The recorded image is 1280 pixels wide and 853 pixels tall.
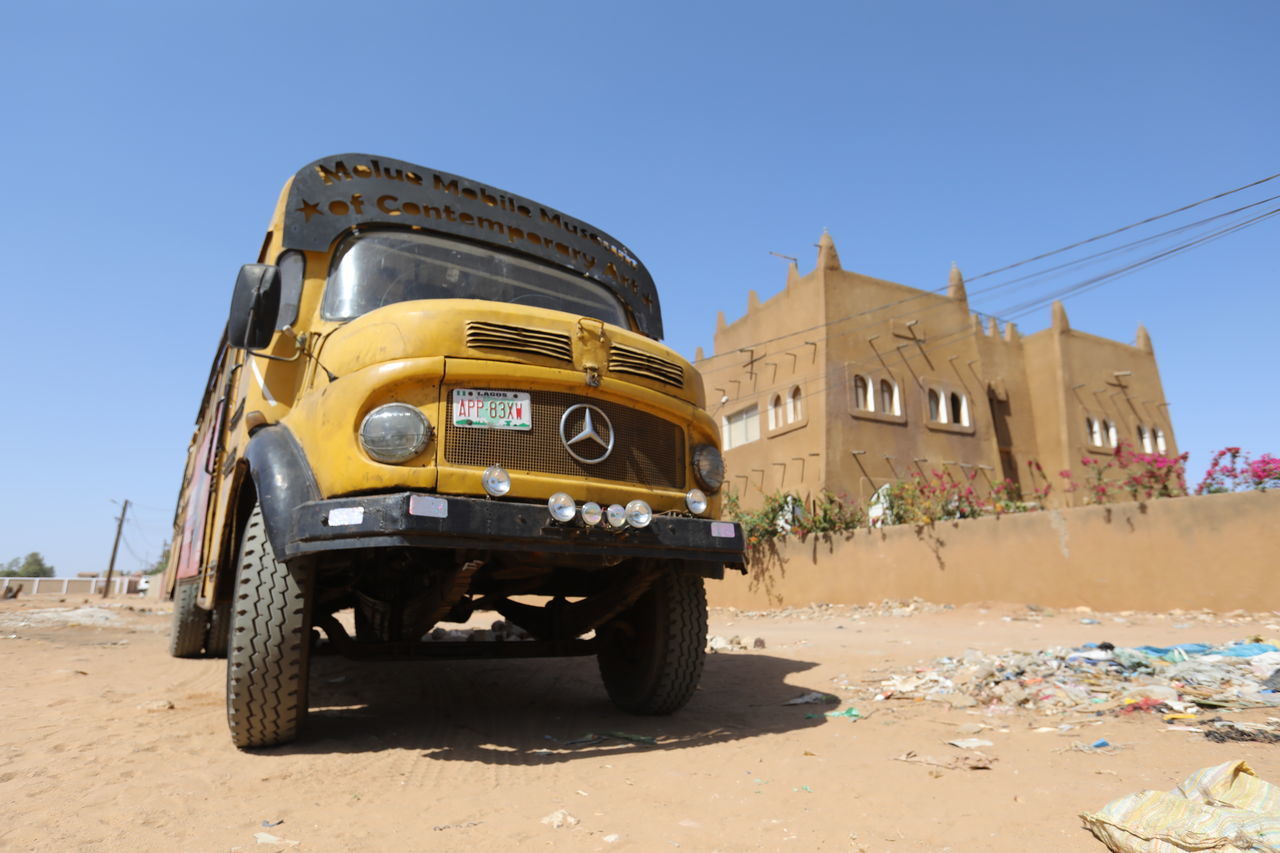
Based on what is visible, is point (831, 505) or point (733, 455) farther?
point (733, 455)

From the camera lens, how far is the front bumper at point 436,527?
321cm

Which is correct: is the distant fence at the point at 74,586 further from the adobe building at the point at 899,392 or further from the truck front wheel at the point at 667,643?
the truck front wheel at the point at 667,643

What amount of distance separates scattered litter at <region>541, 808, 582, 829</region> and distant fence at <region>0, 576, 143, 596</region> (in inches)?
1663

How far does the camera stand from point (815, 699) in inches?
209

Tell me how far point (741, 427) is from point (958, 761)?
2125cm

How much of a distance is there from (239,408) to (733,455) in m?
20.1

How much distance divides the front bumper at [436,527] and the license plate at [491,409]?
362 mm

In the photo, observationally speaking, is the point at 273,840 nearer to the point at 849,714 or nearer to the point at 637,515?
the point at 637,515

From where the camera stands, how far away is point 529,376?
3658 millimetres

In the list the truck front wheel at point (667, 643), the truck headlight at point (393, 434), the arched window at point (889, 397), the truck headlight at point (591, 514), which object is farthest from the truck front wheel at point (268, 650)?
the arched window at point (889, 397)

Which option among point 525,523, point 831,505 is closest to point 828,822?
point 525,523

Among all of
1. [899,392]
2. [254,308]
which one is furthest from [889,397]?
[254,308]

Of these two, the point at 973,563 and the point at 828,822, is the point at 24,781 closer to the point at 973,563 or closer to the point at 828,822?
the point at 828,822

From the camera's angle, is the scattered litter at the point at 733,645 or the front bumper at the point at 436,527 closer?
the front bumper at the point at 436,527
